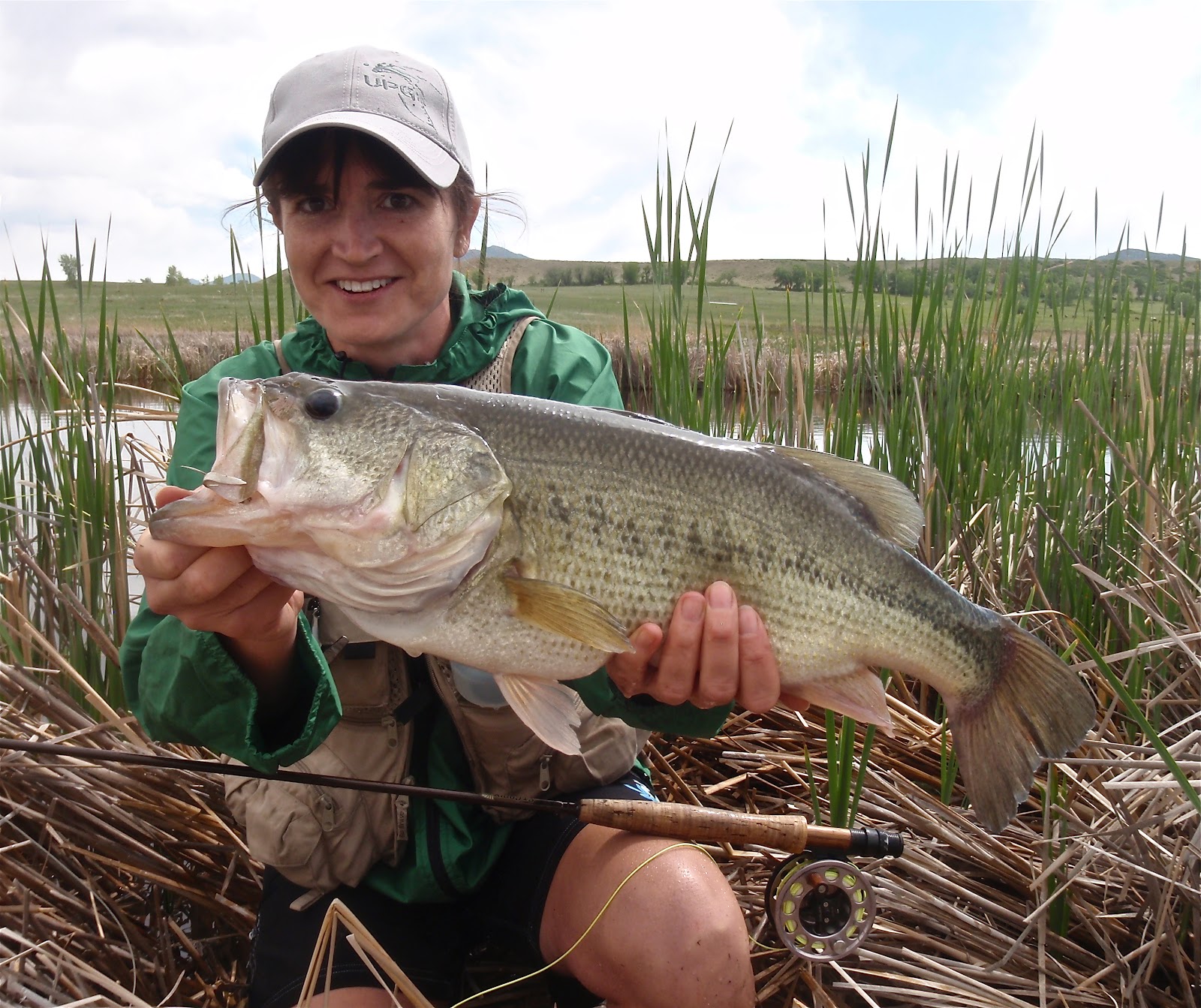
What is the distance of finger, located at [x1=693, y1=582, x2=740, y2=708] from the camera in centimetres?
189

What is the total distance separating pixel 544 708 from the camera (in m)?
1.83

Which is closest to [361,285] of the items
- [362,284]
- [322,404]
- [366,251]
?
[362,284]

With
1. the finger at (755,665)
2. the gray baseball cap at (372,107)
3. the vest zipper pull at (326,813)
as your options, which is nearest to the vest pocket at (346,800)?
the vest zipper pull at (326,813)

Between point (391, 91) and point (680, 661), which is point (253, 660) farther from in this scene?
point (391, 91)

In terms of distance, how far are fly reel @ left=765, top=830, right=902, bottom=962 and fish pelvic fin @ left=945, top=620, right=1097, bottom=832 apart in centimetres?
25

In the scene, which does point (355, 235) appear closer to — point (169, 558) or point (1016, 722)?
point (169, 558)

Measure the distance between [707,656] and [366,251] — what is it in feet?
4.49

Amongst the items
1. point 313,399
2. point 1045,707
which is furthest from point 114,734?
point 1045,707

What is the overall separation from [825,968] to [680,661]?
39.5 inches

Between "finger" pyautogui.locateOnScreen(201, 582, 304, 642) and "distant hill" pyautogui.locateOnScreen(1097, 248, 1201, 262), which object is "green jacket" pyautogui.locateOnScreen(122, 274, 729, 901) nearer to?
"finger" pyautogui.locateOnScreen(201, 582, 304, 642)

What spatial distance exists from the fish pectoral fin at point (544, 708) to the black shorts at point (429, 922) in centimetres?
59

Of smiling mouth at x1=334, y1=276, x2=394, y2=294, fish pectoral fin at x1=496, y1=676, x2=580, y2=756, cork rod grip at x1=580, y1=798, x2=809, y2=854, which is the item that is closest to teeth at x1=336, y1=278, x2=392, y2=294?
→ smiling mouth at x1=334, y1=276, x2=394, y2=294

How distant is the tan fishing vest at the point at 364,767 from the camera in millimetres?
2119

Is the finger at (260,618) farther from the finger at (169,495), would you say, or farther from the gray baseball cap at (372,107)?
the gray baseball cap at (372,107)
